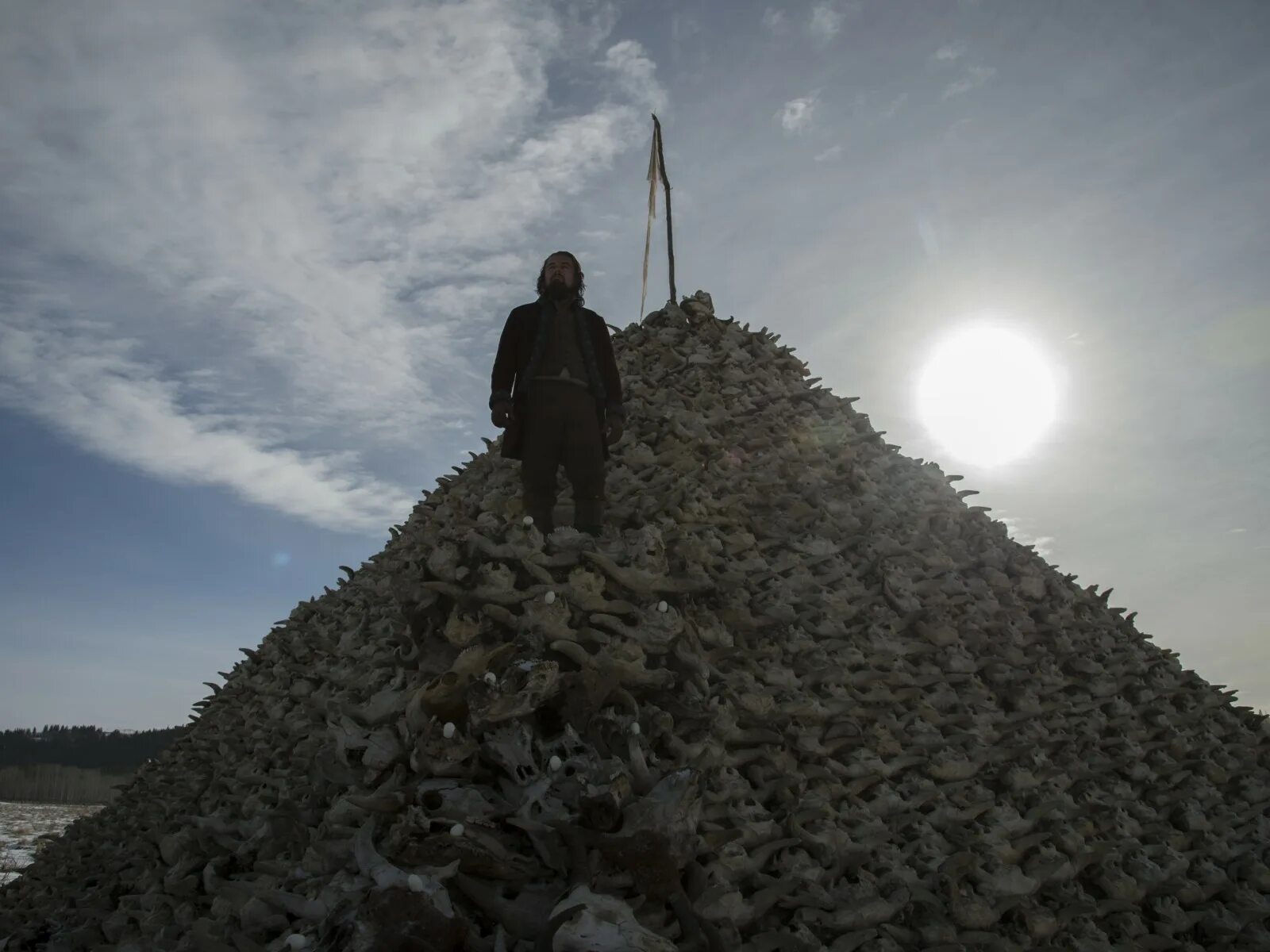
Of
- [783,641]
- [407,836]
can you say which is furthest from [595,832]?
[783,641]

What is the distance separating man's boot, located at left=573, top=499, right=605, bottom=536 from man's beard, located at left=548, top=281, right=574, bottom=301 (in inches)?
70.4

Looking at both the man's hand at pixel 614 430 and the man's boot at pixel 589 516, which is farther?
the man's hand at pixel 614 430

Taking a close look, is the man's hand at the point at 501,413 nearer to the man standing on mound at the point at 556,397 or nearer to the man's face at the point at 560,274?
the man standing on mound at the point at 556,397

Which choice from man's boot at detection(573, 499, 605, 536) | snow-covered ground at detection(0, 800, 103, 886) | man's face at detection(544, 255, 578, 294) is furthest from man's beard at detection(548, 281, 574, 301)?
snow-covered ground at detection(0, 800, 103, 886)

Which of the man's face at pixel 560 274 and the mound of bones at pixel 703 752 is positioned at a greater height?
the man's face at pixel 560 274

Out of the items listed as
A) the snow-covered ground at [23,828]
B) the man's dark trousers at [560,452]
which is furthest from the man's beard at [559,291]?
the snow-covered ground at [23,828]

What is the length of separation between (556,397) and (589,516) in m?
1.01

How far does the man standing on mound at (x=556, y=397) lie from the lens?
6.31m

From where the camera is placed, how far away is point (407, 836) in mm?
4031

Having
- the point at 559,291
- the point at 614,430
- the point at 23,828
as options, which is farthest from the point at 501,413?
the point at 23,828

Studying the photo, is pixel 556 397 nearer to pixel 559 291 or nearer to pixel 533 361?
pixel 533 361

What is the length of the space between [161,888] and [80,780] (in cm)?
6056

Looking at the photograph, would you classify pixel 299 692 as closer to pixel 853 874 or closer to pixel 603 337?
pixel 603 337

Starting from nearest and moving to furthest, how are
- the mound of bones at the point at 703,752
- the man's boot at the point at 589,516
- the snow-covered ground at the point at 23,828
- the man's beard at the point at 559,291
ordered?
the mound of bones at the point at 703,752 < the man's boot at the point at 589,516 < the man's beard at the point at 559,291 < the snow-covered ground at the point at 23,828
